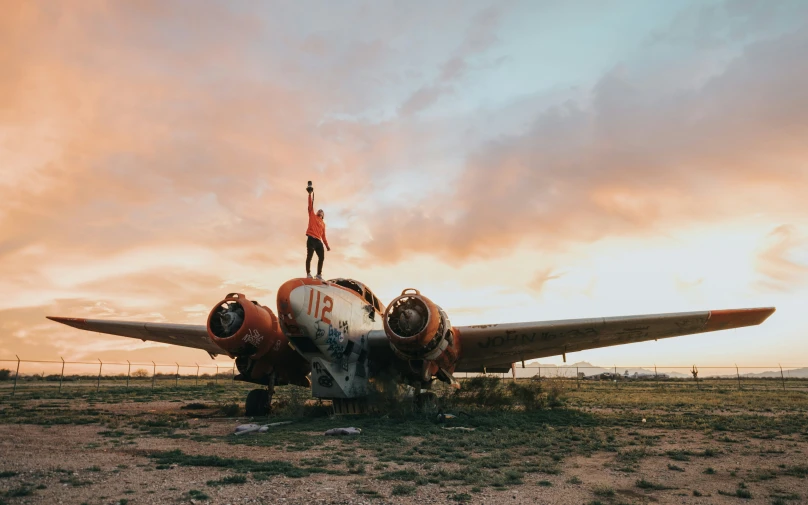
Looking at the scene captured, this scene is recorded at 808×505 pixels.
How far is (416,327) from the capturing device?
12.8 m

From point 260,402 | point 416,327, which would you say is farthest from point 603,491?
point 260,402

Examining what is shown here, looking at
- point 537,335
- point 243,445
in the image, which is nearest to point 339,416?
point 243,445

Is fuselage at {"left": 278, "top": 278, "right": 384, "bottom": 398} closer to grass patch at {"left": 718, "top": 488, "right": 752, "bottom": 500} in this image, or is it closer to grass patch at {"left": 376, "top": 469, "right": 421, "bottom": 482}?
grass patch at {"left": 376, "top": 469, "right": 421, "bottom": 482}

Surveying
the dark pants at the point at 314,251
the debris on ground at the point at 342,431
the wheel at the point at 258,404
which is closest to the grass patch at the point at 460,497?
the debris on ground at the point at 342,431

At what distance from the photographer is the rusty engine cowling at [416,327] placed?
498 inches

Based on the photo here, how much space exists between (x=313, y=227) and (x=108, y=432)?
22.3 ft

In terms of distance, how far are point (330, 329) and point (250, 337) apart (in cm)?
240

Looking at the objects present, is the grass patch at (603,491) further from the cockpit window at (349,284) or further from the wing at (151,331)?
the wing at (151,331)

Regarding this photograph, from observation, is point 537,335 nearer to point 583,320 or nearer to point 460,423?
point 583,320

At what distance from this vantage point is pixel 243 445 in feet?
30.5

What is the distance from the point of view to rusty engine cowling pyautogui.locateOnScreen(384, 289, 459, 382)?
12.6 metres

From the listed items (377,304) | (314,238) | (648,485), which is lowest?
(648,485)

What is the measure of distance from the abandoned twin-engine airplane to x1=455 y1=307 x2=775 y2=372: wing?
27 mm

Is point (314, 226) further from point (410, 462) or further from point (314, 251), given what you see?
point (410, 462)
